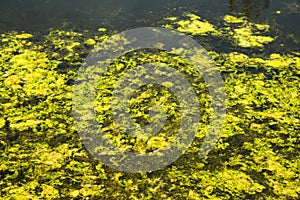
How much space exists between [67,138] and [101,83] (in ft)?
1.57

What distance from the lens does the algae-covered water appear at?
147 cm

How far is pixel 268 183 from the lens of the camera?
57.5 inches

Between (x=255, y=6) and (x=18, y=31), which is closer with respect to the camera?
(x=18, y=31)

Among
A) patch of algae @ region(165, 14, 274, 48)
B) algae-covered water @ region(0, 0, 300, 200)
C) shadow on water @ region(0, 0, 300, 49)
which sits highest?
shadow on water @ region(0, 0, 300, 49)

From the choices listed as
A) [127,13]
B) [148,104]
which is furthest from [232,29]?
[148,104]

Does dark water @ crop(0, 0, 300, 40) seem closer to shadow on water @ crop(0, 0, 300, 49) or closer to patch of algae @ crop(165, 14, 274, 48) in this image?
shadow on water @ crop(0, 0, 300, 49)

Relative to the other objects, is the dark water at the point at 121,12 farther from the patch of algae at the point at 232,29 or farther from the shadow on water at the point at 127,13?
the patch of algae at the point at 232,29

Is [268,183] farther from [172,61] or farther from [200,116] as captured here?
[172,61]

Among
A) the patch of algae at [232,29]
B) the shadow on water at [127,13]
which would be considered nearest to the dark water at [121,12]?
the shadow on water at [127,13]

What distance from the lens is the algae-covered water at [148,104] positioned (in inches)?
57.7

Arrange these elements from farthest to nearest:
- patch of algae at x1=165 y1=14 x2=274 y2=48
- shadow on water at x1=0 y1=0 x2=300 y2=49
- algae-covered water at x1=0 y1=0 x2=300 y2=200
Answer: shadow on water at x1=0 y1=0 x2=300 y2=49, patch of algae at x1=165 y1=14 x2=274 y2=48, algae-covered water at x1=0 y1=0 x2=300 y2=200

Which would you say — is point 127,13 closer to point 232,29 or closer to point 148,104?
point 232,29

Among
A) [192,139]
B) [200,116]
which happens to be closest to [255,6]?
[200,116]

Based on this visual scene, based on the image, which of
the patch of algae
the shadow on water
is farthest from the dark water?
the patch of algae
